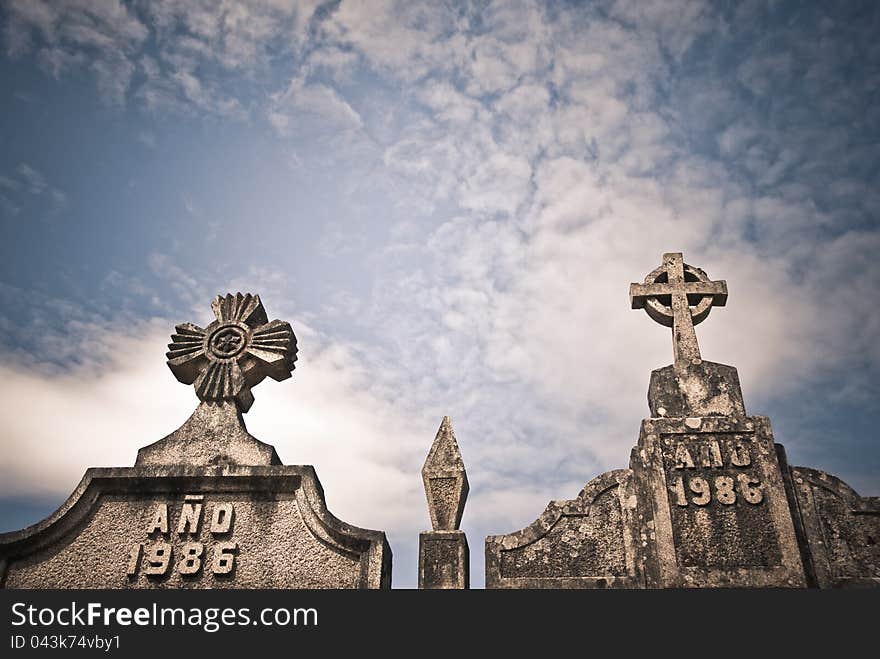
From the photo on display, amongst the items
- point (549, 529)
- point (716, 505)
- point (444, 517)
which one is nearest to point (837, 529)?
point (716, 505)

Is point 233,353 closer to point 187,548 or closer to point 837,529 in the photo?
point 187,548

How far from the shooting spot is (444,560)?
548cm

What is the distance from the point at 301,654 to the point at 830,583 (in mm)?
3870

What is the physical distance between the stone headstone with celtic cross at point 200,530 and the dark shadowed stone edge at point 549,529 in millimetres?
892

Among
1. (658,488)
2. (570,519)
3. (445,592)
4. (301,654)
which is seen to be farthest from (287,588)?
(658,488)

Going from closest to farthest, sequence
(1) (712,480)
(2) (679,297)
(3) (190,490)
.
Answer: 1. (1) (712,480)
2. (3) (190,490)
3. (2) (679,297)

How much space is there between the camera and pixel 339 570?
5711mm

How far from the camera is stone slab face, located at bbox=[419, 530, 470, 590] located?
538cm

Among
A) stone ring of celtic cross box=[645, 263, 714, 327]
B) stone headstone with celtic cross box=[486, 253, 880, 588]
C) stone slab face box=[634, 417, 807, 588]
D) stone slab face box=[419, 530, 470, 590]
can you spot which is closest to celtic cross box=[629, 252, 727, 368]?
stone ring of celtic cross box=[645, 263, 714, 327]

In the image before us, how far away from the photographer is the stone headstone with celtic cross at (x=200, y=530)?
226 inches

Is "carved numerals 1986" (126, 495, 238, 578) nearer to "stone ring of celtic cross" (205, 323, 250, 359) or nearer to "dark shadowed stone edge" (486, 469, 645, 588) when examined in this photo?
"stone ring of celtic cross" (205, 323, 250, 359)

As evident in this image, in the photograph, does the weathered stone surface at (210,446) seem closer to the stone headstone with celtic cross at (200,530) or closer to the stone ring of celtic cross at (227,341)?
the stone headstone with celtic cross at (200,530)

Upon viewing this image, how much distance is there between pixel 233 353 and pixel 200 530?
1.73m

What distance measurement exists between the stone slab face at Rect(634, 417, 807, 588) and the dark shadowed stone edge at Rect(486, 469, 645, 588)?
0.58 ft
